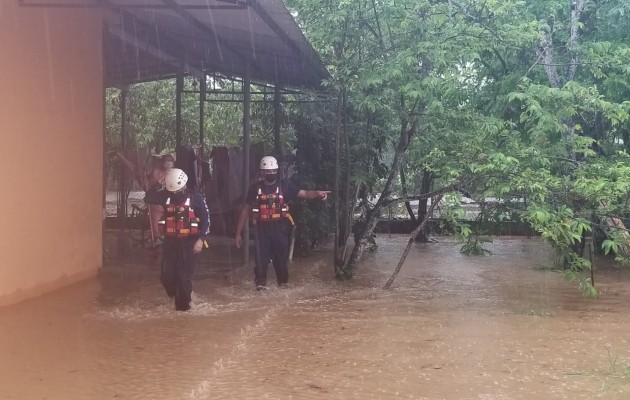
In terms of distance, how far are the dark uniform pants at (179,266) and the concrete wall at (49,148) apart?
155cm

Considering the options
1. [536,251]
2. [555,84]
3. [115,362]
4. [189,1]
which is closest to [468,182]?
[555,84]

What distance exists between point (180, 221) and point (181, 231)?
0.11 metres

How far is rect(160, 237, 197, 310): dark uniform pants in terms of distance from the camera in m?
7.66

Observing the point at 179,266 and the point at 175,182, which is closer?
the point at 175,182

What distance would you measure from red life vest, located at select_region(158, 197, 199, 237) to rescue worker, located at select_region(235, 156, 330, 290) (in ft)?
4.17

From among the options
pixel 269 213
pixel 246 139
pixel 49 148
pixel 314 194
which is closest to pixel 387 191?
pixel 314 194

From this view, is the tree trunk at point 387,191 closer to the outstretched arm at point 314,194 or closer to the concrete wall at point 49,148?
the outstretched arm at point 314,194

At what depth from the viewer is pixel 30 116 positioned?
7.83 m

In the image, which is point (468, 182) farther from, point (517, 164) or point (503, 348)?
point (503, 348)

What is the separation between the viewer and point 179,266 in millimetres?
7660

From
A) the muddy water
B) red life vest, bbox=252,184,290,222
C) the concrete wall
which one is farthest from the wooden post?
the concrete wall

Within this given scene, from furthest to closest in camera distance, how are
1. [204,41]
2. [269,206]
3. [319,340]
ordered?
[204,41] → [269,206] → [319,340]

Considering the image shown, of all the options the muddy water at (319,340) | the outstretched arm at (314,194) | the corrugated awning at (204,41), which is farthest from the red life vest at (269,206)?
the corrugated awning at (204,41)

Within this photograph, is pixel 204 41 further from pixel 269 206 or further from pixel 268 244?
pixel 268 244
